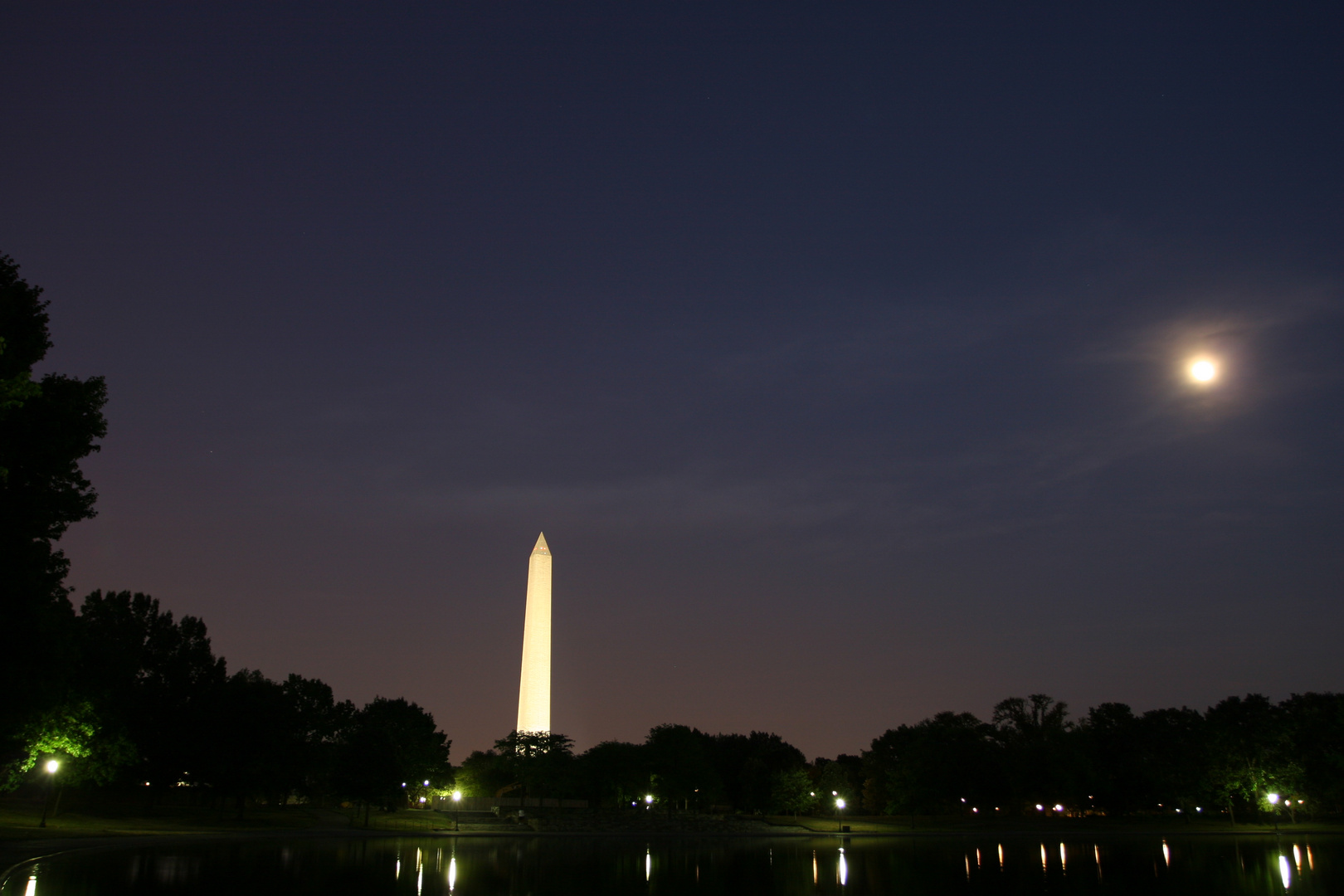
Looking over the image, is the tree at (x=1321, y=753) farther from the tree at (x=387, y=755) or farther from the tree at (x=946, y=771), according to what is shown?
the tree at (x=387, y=755)

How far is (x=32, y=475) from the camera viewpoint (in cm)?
2294

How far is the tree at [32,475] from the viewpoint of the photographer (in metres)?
22.4

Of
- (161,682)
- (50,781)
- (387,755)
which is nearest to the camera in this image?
(50,781)

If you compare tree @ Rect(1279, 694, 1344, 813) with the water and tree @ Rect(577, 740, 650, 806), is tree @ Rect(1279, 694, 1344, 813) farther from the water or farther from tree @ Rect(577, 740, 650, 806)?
tree @ Rect(577, 740, 650, 806)

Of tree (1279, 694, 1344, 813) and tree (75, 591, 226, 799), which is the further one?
tree (1279, 694, 1344, 813)

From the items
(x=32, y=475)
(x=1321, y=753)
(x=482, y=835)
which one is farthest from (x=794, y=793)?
(x=32, y=475)

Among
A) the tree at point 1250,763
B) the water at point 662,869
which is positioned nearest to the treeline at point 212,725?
the water at point 662,869

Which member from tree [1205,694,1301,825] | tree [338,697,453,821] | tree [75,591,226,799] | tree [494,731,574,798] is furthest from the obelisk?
tree [1205,694,1301,825]

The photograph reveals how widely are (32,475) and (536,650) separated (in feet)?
211

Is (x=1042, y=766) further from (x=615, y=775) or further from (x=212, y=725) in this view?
(x=212, y=725)

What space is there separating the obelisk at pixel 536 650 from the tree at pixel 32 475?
196 feet

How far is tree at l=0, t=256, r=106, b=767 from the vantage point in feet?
73.6

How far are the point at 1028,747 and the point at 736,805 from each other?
4089 centimetres

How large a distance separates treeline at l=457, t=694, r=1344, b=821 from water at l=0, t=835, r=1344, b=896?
3077 centimetres
